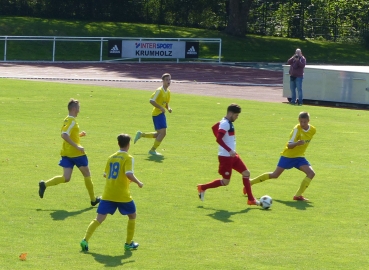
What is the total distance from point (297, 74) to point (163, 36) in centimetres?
2177

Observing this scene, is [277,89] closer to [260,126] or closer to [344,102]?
[344,102]

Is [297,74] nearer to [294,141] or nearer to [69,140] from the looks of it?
[294,141]

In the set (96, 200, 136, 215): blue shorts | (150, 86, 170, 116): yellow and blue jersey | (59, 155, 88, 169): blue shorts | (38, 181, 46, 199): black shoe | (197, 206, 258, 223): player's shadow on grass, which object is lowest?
(197, 206, 258, 223): player's shadow on grass

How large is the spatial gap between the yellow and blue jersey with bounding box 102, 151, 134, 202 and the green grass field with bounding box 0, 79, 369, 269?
2.37ft

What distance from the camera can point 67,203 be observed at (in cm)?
1197

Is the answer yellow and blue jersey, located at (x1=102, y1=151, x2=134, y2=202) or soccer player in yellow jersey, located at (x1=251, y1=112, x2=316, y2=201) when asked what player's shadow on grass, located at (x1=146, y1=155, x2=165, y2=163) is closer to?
soccer player in yellow jersey, located at (x1=251, y1=112, x2=316, y2=201)

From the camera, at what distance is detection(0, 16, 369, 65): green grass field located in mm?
42594

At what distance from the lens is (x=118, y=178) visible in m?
9.27

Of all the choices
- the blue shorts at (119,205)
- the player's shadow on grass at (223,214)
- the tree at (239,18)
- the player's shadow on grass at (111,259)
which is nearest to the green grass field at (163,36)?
the tree at (239,18)

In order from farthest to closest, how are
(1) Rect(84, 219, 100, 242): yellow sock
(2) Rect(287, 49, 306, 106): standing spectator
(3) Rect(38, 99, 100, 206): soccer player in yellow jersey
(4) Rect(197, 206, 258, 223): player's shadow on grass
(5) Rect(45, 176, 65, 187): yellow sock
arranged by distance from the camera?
(2) Rect(287, 49, 306, 106): standing spectator < (5) Rect(45, 176, 65, 187): yellow sock < (3) Rect(38, 99, 100, 206): soccer player in yellow jersey < (4) Rect(197, 206, 258, 223): player's shadow on grass < (1) Rect(84, 219, 100, 242): yellow sock

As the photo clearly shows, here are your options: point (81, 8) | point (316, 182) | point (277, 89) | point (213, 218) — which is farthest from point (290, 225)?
point (81, 8)

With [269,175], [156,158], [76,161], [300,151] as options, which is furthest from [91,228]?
[156,158]

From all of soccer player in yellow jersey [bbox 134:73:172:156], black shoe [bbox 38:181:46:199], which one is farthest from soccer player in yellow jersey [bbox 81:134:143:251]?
soccer player in yellow jersey [bbox 134:73:172:156]

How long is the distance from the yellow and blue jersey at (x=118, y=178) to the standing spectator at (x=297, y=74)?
19.2m
